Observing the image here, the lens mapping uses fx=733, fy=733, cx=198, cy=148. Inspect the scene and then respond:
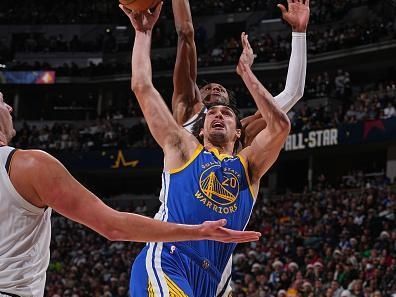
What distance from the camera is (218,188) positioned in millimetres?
4805

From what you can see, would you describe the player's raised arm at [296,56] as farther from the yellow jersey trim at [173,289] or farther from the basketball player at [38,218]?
the basketball player at [38,218]

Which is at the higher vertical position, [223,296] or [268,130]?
[268,130]

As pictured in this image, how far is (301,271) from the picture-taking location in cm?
1565

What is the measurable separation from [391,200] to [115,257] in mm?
8129

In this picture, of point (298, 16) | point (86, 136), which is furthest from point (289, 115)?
point (298, 16)

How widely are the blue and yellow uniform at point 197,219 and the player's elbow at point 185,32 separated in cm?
98

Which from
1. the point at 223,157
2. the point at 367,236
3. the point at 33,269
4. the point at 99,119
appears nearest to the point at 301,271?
the point at 367,236

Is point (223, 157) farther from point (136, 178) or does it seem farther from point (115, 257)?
point (136, 178)

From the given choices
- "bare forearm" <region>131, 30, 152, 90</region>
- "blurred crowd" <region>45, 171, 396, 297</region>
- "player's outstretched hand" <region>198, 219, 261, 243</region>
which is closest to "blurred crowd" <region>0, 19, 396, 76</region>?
"blurred crowd" <region>45, 171, 396, 297</region>

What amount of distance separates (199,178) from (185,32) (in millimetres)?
1316

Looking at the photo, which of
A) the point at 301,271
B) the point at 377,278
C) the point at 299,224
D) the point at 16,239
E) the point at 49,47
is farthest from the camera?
the point at 49,47

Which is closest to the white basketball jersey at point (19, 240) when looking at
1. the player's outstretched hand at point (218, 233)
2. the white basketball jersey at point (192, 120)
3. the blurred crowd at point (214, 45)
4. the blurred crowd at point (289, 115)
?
the player's outstretched hand at point (218, 233)

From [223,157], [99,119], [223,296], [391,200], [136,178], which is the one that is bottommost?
[223,296]

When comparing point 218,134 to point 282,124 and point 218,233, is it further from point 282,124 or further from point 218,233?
point 218,233
